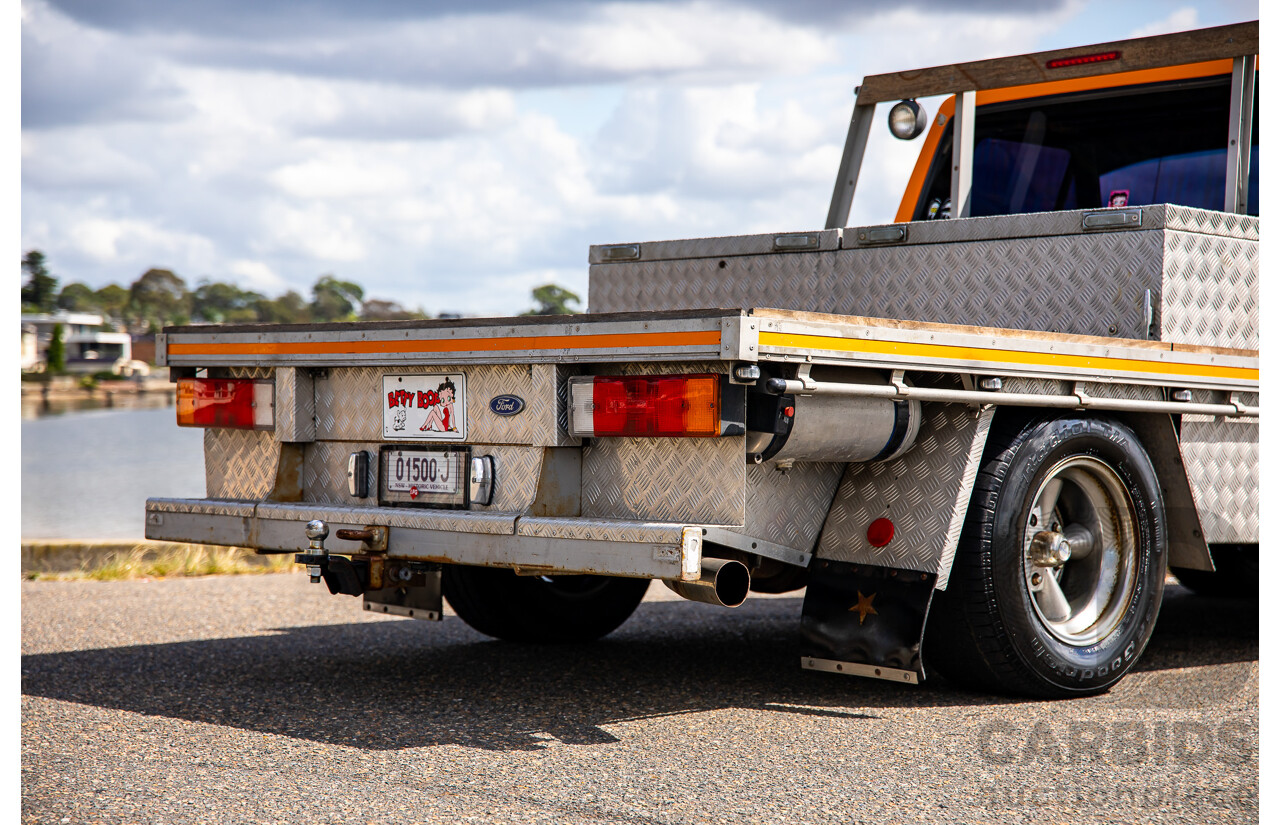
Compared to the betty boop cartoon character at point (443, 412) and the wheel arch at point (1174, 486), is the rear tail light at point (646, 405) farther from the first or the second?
the wheel arch at point (1174, 486)

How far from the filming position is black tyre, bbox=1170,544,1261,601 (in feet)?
21.0

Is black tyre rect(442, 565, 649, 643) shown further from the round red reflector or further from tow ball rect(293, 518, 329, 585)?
the round red reflector

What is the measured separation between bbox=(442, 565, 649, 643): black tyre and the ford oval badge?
5.16 ft

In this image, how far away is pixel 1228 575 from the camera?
7.38 m

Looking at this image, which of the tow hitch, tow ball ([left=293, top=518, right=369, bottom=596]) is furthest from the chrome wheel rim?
tow ball ([left=293, top=518, right=369, bottom=596])

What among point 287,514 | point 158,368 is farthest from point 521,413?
point 158,368

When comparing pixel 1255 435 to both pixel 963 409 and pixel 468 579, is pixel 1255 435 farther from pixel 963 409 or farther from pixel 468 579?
pixel 468 579

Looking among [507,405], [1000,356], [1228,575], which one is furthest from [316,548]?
[1228,575]

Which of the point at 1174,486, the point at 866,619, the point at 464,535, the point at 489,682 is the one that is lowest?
the point at 489,682

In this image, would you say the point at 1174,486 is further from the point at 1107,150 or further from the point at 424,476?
the point at 424,476

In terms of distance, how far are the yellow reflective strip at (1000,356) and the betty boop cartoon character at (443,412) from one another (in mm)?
1230

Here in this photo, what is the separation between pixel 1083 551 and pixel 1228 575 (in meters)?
2.89

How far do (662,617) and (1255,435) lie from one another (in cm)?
303

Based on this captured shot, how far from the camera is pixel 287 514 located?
473cm
